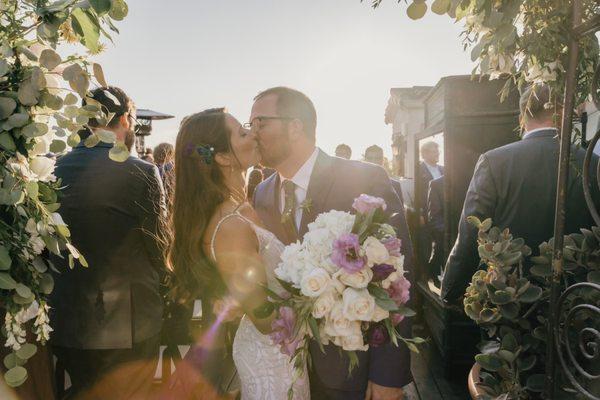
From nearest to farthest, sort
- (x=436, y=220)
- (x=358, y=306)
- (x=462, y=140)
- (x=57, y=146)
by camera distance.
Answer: (x=57, y=146)
(x=358, y=306)
(x=462, y=140)
(x=436, y=220)

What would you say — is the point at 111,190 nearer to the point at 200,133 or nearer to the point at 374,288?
the point at 200,133

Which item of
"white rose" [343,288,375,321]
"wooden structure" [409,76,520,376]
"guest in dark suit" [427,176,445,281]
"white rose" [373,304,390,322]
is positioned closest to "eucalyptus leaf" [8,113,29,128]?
"white rose" [343,288,375,321]

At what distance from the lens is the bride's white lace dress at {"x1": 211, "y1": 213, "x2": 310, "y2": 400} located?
2.10 m

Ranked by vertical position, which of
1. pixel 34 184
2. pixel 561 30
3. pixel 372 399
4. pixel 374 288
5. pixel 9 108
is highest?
pixel 561 30

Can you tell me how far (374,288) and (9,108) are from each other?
108 cm

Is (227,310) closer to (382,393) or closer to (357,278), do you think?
(382,393)

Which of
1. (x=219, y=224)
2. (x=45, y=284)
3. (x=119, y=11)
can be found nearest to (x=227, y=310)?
(x=219, y=224)

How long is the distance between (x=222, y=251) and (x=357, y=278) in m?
0.90

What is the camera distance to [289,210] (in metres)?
2.39

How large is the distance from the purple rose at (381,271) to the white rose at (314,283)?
17cm

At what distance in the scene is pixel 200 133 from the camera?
2.54 m

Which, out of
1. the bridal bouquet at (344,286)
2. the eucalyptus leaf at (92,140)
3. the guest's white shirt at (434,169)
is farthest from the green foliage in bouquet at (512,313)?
the guest's white shirt at (434,169)

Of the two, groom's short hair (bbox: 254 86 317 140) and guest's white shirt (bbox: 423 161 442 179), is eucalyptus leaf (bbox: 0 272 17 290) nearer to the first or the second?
groom's short hair (bbox: 254 86 317 140)

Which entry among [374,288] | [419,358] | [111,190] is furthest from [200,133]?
[419,358]
